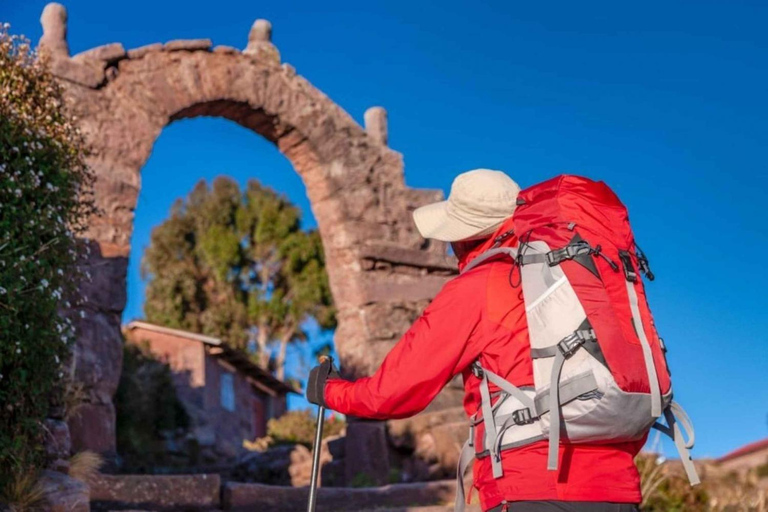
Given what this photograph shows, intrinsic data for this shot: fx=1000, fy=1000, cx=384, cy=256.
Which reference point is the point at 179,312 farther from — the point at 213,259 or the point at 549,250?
the point at 549,250

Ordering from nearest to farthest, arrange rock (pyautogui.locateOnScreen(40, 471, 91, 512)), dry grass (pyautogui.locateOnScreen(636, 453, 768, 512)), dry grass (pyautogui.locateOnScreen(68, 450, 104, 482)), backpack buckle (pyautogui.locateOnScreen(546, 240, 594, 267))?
backpack buckle (pyautogui.locateOnScreen(546, 240, 594, 267))
rock (pyautogui.locateOnScreen(40, 471, 91, 512))
dry grass (pyautogui.locateOnScreen(68, 450, 104, 482))
dry grass (pyautogui.locateOnScreen(636, 453, 768, 512))

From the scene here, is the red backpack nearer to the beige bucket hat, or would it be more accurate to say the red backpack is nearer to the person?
the person

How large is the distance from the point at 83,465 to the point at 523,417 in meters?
4.22

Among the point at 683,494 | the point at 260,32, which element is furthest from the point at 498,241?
the point at 260,32

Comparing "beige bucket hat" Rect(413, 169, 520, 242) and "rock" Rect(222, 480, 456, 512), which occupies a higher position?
"beige bucket hat" Rect(413, 169, 520, 242)

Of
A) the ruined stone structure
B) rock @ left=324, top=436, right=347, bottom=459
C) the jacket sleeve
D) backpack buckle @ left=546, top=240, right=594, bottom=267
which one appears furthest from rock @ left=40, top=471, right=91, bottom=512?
rock @ left=324, top=436, right=347, bottom=459

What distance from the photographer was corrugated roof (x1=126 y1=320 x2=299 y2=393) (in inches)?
839

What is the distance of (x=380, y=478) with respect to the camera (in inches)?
352

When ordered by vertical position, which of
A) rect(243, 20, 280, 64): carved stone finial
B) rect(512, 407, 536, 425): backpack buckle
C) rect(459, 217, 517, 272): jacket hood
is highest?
rect(243, 20, 280, 64): carved stone finial

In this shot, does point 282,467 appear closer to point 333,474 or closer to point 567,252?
point 333,474

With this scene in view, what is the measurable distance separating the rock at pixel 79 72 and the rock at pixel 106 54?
8 cm

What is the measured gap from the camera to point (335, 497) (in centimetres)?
693

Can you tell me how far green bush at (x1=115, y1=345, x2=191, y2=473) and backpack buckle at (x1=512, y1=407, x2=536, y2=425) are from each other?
10.5 metres

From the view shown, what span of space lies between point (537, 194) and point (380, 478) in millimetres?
6509
